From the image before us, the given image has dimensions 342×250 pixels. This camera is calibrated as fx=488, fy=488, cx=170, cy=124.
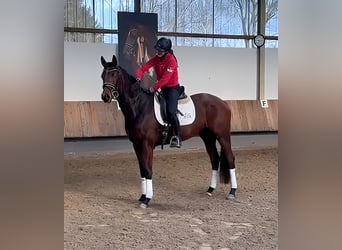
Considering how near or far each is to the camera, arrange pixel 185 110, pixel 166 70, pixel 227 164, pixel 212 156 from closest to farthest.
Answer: pixel 166 70 → pixel 185 110 → pixel 227 164 → pixel 212 156

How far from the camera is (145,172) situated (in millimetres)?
4375

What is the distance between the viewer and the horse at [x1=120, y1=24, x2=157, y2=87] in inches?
315

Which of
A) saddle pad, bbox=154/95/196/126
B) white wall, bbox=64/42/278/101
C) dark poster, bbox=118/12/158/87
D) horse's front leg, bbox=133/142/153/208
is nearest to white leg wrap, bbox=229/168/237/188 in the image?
saddle pad, bbox=154/95/196/126

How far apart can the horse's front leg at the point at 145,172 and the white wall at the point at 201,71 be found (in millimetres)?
3698

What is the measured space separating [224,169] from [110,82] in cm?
145

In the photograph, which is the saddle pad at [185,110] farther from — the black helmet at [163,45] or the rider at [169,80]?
the black helmet at [163,45]

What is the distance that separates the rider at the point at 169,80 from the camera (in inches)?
172

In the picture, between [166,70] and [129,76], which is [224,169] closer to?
[166,70]

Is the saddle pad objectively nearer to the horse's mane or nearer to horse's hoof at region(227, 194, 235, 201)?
the horse's mane

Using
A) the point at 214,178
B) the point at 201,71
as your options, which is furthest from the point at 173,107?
A: the point at 201,71

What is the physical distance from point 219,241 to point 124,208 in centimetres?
129

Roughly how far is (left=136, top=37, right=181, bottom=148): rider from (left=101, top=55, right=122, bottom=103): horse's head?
0.83 ft
